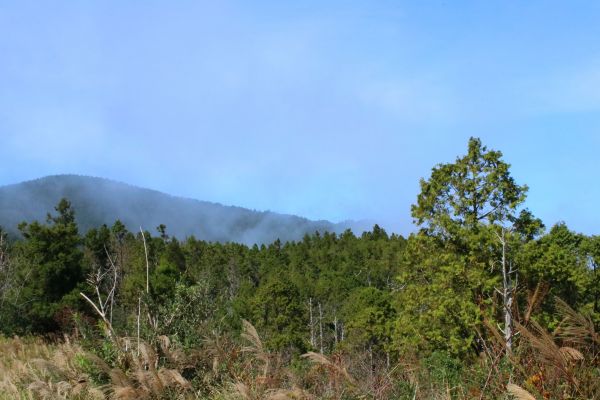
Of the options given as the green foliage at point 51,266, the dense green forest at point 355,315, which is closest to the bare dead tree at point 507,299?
the dense green forest at point 355,315

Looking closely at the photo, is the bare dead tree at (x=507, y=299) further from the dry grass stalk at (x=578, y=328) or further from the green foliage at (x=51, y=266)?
the green foliage at (x=51, y=266)

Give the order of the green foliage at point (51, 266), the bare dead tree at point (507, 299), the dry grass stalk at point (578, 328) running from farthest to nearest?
the green foliage at point (51, 266) → the bare dead tree at point (507, 299) → the dry grass stalk at point (578, 328)

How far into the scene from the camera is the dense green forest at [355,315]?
4289 millimetres

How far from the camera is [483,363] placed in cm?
459

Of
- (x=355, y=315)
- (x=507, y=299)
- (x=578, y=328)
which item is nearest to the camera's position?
(x=578, y=328)

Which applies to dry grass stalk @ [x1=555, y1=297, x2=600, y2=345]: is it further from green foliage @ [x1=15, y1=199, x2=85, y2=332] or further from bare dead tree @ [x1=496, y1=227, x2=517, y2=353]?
green foliage @ [x1=15, y1=199, x2=85, y2=332]

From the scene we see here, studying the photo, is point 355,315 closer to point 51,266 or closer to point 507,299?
point 51,266

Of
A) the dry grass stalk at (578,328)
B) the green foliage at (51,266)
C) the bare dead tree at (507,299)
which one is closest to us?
the dry grass stalk at (578,328)

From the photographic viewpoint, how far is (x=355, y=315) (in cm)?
4941

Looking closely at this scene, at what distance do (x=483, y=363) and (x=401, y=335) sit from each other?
29.6 metres

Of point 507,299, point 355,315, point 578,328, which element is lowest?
point 355,315

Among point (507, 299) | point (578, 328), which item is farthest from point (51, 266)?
point (578, 328)

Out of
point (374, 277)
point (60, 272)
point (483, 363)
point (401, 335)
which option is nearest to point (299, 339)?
point (401, 335)

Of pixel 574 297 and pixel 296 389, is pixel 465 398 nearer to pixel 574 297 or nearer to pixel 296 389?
pixel 296 389
